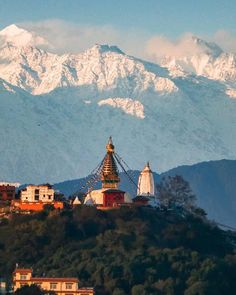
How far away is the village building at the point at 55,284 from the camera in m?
149

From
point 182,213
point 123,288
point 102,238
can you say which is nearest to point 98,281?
point 123,288

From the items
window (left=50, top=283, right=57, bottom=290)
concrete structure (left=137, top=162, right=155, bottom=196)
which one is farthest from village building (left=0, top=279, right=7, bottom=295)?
concrete structure (left=137, top=162, right=155, bottom=196)

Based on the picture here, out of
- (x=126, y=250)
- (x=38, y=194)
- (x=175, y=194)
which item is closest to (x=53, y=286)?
(x=126, y=250)

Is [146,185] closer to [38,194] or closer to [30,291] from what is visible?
[38,194]

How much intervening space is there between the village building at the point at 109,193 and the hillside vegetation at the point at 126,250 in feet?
8.21

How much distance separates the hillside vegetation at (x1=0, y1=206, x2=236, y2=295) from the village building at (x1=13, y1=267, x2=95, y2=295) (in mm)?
3441

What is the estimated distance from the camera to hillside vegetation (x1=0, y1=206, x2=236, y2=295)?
15675cm

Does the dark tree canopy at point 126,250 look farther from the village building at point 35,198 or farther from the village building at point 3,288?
the village building at point 3,288

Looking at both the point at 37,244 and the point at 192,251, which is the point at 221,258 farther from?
the point at 37,244

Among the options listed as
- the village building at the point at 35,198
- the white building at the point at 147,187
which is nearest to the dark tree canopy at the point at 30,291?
the village building at the point at 35,198

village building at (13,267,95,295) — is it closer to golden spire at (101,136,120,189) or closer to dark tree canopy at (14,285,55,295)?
dark tree canopy at (14,285,55,295)

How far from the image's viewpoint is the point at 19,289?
5748 inches

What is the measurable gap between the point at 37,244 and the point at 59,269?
348 inches

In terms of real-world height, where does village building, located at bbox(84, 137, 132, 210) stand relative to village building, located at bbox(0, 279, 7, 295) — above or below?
above
